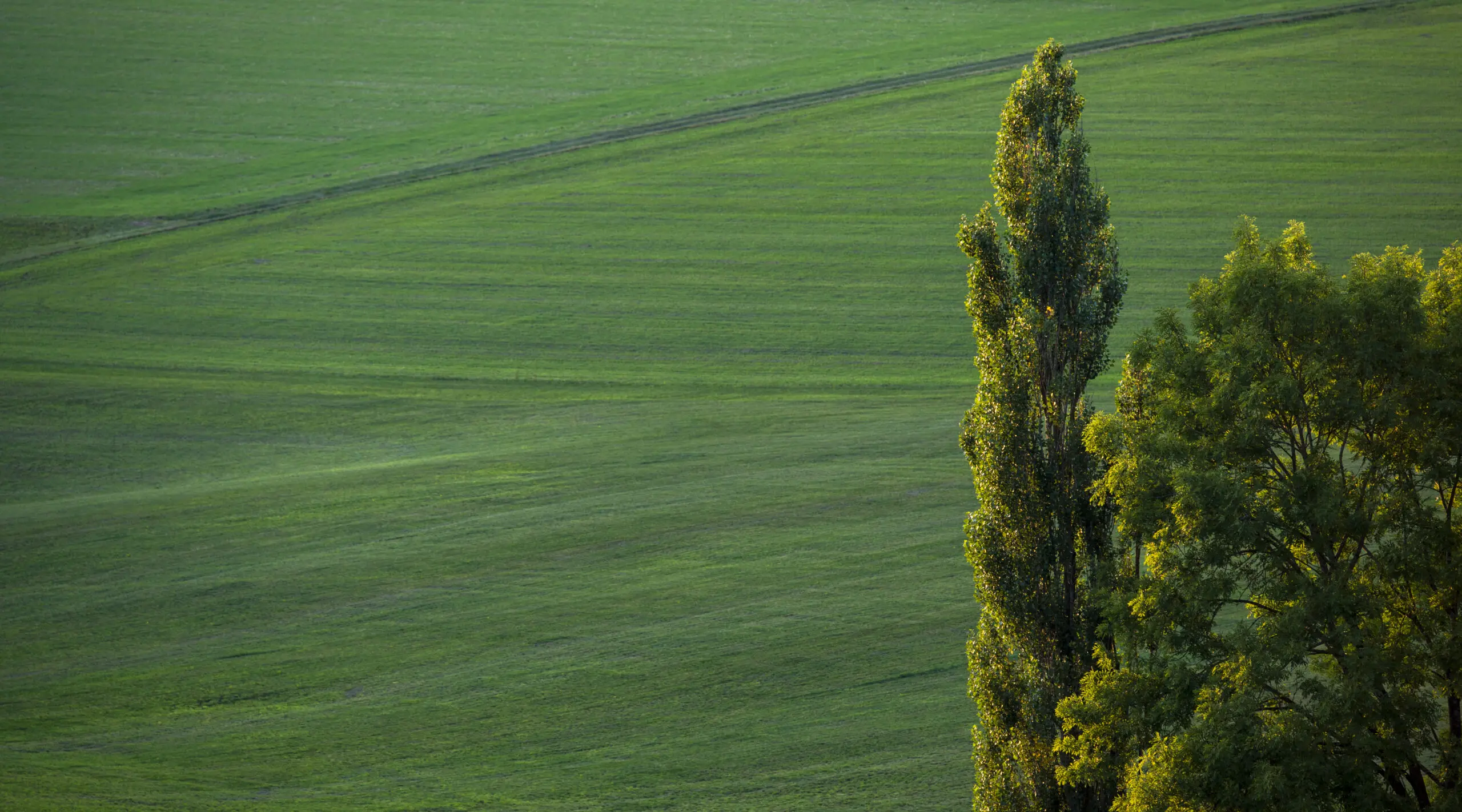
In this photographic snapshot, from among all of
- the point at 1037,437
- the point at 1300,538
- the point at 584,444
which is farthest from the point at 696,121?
the point at 1300,538

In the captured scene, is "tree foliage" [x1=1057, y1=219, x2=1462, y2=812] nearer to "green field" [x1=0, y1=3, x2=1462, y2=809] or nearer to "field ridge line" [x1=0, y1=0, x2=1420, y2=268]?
"green field" [x1=0, y1=3, x2=1462, y2=809]

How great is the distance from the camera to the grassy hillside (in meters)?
65.4

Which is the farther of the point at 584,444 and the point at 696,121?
the point at 696,121

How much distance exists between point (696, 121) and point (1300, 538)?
5262cm

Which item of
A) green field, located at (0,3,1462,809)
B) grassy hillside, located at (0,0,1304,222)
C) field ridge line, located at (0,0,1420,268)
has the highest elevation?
grassy hillside, located at (0,0,1304,222)

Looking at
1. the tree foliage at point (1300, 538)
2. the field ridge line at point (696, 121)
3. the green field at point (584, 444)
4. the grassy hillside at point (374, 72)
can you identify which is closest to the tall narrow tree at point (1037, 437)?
the tree foliage at point (1300, 538)

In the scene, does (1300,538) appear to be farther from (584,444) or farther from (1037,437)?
(584,444)

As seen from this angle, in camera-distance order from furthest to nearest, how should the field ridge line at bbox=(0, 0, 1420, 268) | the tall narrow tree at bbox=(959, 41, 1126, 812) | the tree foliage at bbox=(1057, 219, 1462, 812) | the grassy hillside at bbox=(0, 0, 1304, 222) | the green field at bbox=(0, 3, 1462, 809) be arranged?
the grassy hillside at bbox=(0, 0, 1304, 222), the field ridge line at bbox=(0, 0, 1420, 268), the green field at bbox=(0, 3, 1462, 809), the tall narrow tree at bbox=(959, 41, 1126, 812), the tree foliage at bbox=(1057, 219, 1462, 812)

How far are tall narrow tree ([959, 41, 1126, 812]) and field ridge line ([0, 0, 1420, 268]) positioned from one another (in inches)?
1845

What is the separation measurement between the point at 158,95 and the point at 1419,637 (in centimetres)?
7177

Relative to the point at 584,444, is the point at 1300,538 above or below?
above

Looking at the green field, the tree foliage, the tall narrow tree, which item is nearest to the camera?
the tree foliage

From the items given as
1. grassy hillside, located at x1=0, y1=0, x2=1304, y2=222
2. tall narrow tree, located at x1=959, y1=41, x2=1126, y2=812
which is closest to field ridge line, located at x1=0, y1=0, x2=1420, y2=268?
grassy hillside, located at x1=0, y1=0, x2=1304, y2=222

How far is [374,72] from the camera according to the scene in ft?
253
